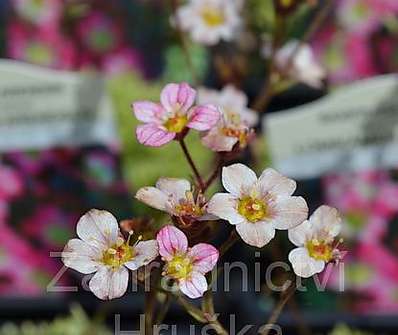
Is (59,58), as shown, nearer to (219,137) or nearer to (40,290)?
(40,290)

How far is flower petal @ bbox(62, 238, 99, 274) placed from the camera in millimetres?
618

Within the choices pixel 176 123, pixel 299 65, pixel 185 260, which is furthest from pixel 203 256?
pixel 299 65

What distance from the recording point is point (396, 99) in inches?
39.6

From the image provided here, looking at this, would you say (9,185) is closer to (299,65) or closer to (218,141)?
(299,65)

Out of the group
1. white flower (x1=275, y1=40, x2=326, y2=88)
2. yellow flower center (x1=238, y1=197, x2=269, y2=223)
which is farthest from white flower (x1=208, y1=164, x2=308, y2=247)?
white flower (x1=275, y1=40, x2=326, y2=88)

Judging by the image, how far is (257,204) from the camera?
2.08ft

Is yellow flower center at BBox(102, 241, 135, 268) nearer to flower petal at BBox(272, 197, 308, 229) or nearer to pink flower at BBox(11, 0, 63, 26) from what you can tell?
flower petal at BBox(272, 197, 308, 229)

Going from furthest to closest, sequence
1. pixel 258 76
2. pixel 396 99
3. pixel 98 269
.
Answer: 1. pixel 258 76
2. pixel 396 99
3. pixel 98 269

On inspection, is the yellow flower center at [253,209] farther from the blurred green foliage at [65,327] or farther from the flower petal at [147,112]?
the blurred green foliage at [65,327]

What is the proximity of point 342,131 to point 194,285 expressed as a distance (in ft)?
1.49

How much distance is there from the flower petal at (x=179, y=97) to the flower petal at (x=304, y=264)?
0.43 ft

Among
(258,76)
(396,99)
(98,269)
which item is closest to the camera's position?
(98,269)

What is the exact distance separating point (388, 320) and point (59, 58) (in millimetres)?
440

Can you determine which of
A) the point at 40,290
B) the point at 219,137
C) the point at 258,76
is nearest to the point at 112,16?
the point at 258,76
